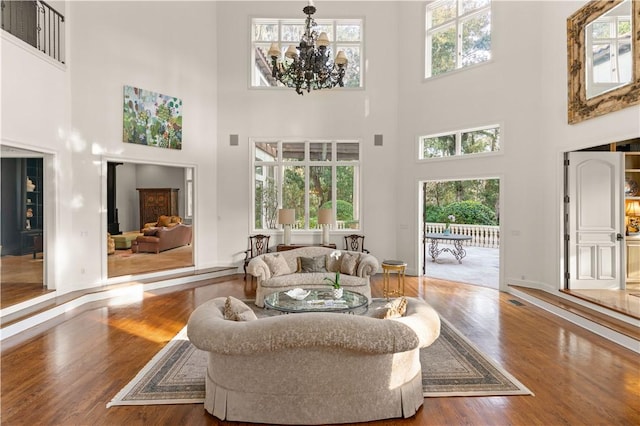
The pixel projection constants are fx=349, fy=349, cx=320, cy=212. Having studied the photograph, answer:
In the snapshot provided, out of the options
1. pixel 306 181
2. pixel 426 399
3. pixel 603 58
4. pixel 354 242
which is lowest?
pixel 426 399

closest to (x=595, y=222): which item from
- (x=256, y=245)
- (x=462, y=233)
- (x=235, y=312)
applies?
(x=235, y=312)

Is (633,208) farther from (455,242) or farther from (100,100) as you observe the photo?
(100,100)

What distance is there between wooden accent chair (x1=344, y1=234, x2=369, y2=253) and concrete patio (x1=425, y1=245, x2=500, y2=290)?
1.73 m

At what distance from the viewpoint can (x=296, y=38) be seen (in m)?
8.66

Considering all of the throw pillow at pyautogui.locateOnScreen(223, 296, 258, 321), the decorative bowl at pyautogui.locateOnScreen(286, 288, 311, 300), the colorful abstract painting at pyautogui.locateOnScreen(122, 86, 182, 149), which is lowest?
the decorative bowl at pyautogui.locateOnScreen(286, 288, 311, 300)

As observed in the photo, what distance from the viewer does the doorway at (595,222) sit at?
571 centimetres

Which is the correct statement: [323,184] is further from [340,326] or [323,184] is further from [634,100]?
[340,326]

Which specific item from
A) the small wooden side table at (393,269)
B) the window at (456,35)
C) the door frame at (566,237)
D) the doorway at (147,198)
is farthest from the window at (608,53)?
the doorway at (147,198)

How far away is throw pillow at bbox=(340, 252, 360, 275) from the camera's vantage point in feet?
19.7

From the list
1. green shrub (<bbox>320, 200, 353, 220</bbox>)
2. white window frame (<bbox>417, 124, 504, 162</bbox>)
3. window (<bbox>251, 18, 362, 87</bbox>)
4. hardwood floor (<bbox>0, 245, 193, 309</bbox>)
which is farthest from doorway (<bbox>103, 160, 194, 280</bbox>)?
white window frame (<bbox>417, 124, 504, 162</bbox>)

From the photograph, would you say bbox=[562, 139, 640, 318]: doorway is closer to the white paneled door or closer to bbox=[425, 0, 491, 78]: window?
the white paneled door

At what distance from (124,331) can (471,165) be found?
6.80 m

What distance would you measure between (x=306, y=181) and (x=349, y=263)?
319 centimetres

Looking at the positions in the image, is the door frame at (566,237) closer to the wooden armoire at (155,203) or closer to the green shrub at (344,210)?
the green shrub at (344,210)
